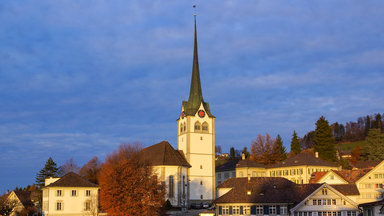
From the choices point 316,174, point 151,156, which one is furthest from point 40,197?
point 316,174

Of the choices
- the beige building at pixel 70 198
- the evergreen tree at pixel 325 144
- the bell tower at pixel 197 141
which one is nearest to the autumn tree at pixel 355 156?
the evergreen tree at pixel 325 144

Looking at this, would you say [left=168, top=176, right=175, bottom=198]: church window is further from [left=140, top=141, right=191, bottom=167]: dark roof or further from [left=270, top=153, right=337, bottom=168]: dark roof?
[left=270, top=153, right=337, bottom=168]: dark roof

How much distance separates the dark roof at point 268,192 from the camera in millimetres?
66438

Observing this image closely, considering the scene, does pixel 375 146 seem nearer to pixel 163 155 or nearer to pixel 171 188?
pixel 171 188

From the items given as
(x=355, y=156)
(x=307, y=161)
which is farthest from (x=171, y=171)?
(x=355, y=156)

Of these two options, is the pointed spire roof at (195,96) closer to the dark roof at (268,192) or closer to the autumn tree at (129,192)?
the autumn tree at (129,192)

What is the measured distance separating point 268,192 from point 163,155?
27.9 m

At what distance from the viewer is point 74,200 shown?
3118 inches

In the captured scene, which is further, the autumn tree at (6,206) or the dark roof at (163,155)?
the dark roof at (163,155)

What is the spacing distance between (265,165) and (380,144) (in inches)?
1020

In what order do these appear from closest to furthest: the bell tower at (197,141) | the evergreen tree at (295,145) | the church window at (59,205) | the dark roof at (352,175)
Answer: the church window at (59,205) → the dark roof at (352,175) → the bell tower at (197,141) → the evergreen tree at (295,145)

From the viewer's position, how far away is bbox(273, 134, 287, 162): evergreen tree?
4909 inches

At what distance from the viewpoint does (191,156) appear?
322 feet

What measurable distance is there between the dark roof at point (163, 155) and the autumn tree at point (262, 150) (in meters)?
34.0
